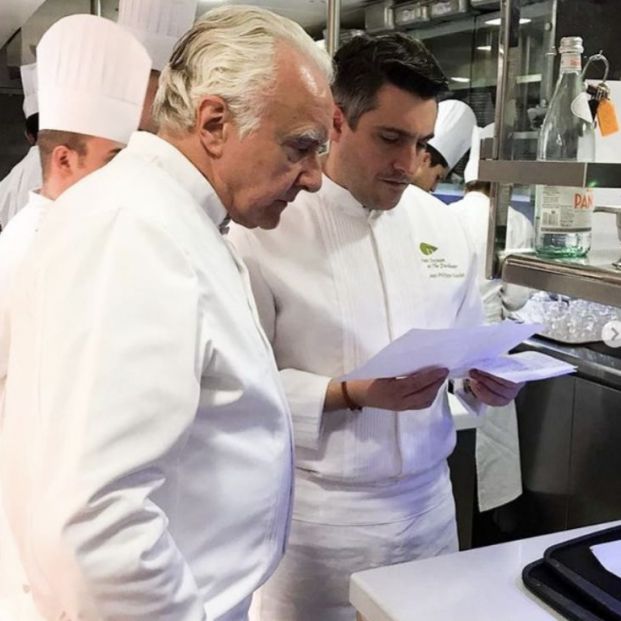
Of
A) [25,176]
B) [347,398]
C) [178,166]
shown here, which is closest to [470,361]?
[347,398]

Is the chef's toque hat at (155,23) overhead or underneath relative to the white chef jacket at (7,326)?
overhead

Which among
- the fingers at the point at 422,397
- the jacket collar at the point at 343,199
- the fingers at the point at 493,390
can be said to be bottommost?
the fingers at the point at 493,390

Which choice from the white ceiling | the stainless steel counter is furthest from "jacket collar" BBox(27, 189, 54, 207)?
the white ceiling

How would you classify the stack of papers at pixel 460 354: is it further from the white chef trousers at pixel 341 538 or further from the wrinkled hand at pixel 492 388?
the white chef trousers at pixel 341 538

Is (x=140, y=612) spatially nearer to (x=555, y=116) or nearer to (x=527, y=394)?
(x=555, y=116)

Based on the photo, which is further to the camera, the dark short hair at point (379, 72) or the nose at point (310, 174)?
the dark short hair at point (379, 72)

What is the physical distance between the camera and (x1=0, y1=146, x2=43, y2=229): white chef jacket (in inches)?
142

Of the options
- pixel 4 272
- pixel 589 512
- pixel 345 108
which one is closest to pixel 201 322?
pixel 345 108

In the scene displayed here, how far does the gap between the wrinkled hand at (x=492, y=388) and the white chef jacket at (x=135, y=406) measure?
0.51 m

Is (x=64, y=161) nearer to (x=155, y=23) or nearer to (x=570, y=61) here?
(x=155, y=23)

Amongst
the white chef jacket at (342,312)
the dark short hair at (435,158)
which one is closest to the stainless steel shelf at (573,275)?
the white chef jacket at (342,312)

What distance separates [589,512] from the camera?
2.17 m

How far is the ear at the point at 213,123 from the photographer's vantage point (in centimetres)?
88

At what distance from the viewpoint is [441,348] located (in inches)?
43.6
